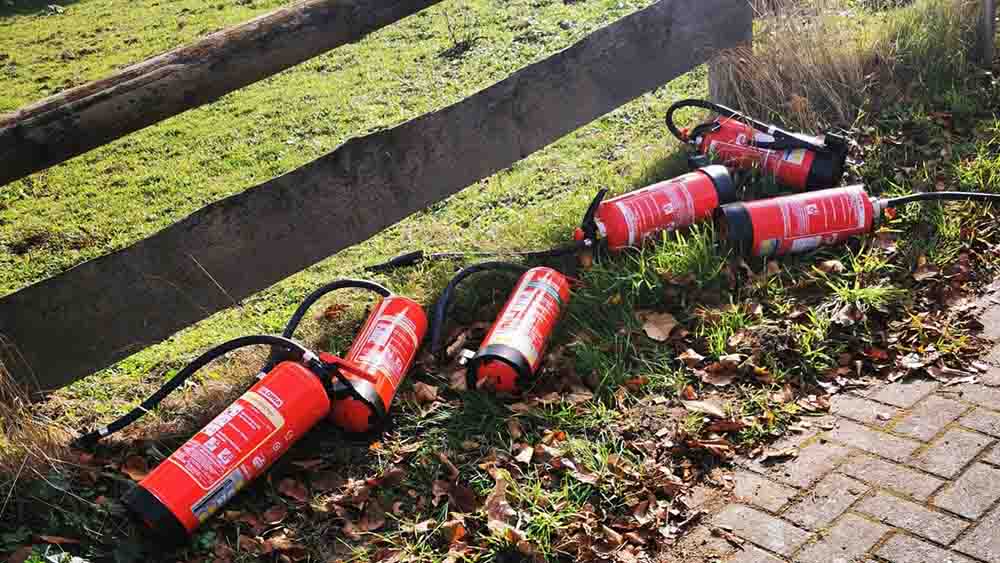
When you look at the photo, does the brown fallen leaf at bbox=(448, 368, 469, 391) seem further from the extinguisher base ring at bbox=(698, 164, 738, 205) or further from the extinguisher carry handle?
the extinguisher carry handle

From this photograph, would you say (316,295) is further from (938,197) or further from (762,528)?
(938,197)

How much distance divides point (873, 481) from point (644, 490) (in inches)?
33.7

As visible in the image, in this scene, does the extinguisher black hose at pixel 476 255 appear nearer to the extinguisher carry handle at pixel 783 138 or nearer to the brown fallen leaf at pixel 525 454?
the extinguisher carry handle at pixel 783 138

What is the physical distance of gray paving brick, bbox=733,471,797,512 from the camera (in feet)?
11.0

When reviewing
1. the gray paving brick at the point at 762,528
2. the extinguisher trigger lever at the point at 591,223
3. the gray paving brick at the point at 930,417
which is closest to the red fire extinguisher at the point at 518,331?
the extinguisher trigger lever at the point at 591,223

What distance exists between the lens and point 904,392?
382cm

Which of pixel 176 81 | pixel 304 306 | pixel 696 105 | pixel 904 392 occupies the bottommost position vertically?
pixel 904 392

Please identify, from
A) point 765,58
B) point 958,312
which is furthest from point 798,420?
point 765,58

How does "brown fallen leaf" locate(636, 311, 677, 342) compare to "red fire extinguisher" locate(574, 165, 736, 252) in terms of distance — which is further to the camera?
"red fire extinguisher" locate(574, 165, 736, 252)

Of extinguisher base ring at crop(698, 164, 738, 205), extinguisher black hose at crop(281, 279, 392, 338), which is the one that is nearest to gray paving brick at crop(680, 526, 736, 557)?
extinguisher black hose at crop(281, 279, 392, 338)

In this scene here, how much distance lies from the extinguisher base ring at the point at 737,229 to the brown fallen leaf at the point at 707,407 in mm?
1016

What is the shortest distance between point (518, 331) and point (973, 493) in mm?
1889

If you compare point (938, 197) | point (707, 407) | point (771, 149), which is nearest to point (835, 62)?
point (771, 149)

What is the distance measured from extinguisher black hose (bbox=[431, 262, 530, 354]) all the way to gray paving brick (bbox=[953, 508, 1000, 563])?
7.61ft
